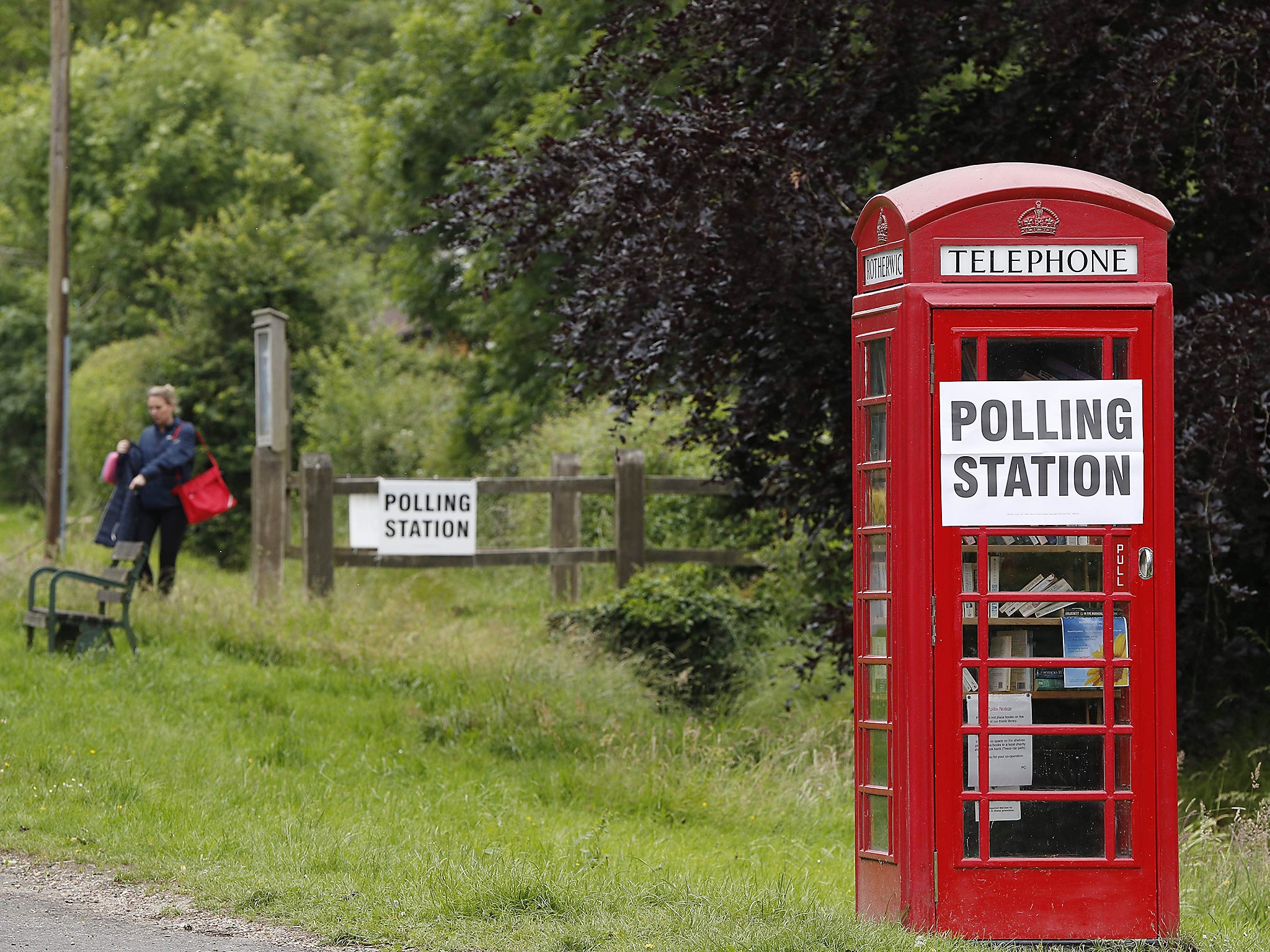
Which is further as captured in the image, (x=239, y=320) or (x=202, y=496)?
(x=239, y=320)

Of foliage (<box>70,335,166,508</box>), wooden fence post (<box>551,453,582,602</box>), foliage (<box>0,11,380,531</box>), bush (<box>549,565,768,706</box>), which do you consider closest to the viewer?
bush (<box>549,565,768,706</box>)

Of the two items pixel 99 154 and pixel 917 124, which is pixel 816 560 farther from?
pixel 99 154

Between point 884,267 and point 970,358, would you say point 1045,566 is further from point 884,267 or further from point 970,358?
point 884,267

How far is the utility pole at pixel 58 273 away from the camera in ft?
56.6

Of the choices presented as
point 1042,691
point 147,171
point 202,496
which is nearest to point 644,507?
point 202,496

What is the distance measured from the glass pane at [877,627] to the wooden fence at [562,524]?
294 inches

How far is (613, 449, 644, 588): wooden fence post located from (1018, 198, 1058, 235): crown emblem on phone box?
897 centimetres

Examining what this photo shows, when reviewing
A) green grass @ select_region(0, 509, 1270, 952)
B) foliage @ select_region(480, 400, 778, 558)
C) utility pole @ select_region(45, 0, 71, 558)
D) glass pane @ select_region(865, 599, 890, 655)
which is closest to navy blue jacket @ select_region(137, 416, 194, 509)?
green grass @ select_region(0, 509, 1270, 952)

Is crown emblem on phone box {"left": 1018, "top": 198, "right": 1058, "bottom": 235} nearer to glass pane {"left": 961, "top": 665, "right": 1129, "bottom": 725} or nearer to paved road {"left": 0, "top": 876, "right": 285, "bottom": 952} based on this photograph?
glass pane {"left": 961, "top": 665, "right": 1129, "bottom": 725}

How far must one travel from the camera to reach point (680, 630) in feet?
40.4

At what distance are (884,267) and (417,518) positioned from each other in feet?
26.5

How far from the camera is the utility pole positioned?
56.6 ft

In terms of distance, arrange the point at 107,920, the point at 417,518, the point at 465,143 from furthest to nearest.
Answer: the point at 465,143 → the point at 417,518 → the point at 107,920

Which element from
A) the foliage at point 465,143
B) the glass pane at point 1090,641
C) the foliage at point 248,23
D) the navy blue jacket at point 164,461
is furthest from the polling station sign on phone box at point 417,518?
the foliage at point 248,23
